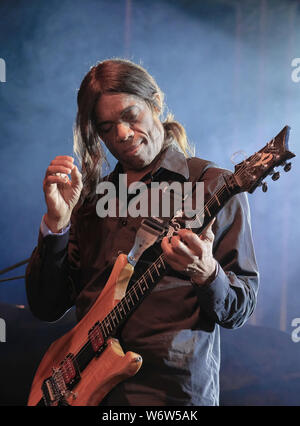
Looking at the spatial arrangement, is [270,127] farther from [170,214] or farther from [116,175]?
[170,214]

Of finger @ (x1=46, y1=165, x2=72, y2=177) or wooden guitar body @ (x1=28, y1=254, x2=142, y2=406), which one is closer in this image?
wooden guitar body @ (x1=28, y1=254, x2=142, y2=406)

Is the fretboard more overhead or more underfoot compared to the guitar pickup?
more overhead

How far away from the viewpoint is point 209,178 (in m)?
1.36

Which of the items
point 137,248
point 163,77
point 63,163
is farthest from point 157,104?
point 163,77

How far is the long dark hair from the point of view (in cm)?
152

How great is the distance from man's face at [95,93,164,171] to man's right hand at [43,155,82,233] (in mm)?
193

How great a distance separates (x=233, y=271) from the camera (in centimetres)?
126

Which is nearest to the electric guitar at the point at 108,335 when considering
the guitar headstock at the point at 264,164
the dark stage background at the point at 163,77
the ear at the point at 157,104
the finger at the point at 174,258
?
the guitar headstock at the point at 264,164

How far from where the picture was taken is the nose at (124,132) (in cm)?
145

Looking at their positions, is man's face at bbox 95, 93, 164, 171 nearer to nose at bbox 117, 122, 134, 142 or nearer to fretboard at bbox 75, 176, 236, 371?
nose at bbox 117, 122, 134, 142

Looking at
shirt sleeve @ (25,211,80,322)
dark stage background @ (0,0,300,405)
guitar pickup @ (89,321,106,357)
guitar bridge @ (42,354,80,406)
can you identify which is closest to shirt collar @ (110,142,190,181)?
shirt sleeve @ (25,211,80,322)

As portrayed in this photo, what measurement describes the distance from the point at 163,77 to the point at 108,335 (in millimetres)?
1839

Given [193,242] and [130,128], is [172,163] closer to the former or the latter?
[130,128]

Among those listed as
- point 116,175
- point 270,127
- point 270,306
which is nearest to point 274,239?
point 270,306
